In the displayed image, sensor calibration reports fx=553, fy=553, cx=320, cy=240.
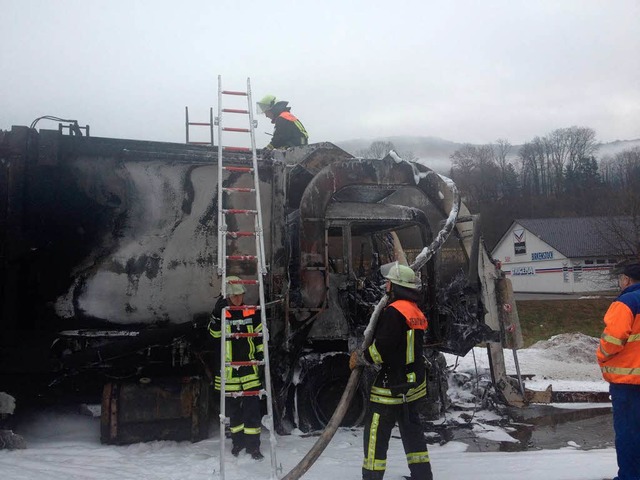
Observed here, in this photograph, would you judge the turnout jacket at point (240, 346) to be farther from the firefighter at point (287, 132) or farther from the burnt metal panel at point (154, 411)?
the firefighter at point (287, 132)

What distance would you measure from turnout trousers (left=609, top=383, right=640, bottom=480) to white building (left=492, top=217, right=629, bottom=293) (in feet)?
111

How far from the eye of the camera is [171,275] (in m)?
5.62

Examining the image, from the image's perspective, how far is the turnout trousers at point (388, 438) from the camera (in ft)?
13.5

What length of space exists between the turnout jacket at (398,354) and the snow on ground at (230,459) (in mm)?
817

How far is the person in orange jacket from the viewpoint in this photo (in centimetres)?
396

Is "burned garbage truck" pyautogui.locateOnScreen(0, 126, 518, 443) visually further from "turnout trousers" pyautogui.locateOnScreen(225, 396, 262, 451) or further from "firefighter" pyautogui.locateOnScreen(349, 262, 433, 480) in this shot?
"firefighter" pyautogui.locateOnScreen(349, 262, 433, 480)

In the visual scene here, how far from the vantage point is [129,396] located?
529cm

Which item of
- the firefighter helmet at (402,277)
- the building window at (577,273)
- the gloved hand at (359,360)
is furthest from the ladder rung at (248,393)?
the building window at (577,273)

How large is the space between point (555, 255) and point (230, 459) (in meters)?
39.6

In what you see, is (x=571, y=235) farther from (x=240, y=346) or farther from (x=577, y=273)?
(x=240, y=346)

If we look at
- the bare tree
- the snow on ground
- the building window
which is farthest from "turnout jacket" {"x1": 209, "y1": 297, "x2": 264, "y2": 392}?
the building window

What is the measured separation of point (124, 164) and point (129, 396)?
2.28 metres

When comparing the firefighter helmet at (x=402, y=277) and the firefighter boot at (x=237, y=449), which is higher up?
the firefighter helmet at (x=402, y=277)

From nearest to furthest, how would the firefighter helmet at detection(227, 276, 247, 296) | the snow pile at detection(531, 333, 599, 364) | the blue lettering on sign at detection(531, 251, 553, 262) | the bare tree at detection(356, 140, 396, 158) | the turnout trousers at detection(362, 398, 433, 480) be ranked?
the turnout trousers at detection(362, 398, 433, 480)
the firefighter helmet at detection(227, 276, 247, 296)
the bare tree at detection(356, 140, 396, 158)
the snow pile at detection(531, 333, 599, 364)
the blue lettering on sign at detection(531, 251, 553, 262)
